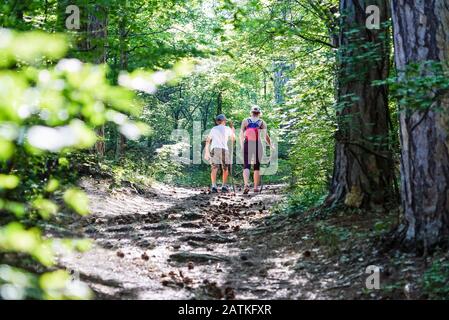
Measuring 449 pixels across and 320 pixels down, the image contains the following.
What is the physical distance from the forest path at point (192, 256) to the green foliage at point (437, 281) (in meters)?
0.87

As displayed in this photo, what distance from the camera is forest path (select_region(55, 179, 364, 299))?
4.57 meters

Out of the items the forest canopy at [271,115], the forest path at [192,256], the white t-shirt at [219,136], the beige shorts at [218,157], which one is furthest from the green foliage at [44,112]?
the white t-shirt at [219,136]

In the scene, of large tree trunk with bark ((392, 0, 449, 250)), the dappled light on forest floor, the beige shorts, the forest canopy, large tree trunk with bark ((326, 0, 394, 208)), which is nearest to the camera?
the forest canopy

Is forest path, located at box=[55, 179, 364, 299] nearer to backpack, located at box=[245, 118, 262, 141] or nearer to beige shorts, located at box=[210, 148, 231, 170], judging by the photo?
backpack, located at box=[245, 118, 262, 141]

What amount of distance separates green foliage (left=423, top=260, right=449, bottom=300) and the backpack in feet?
27.7

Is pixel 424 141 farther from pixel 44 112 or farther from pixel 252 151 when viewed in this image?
pixel 252 151

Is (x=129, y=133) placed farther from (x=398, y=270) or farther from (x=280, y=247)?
(x=280, y=247)

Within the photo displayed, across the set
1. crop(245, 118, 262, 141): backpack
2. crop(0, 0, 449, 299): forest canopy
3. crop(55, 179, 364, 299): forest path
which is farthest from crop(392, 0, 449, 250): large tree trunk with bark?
crop(245, 118, 262, 141): backpack

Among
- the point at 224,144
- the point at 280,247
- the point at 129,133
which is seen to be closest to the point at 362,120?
the point at 280,247

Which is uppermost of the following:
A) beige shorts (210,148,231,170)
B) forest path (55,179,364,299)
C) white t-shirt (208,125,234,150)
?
white t-shirt (208,125,234,150)

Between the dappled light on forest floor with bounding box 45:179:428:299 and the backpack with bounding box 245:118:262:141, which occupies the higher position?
the backpack with bounding box 245:118:262:141

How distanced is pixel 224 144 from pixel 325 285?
9069 mm

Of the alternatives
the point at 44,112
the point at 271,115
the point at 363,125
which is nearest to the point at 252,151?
the point at 271,115

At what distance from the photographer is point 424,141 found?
476cm
